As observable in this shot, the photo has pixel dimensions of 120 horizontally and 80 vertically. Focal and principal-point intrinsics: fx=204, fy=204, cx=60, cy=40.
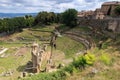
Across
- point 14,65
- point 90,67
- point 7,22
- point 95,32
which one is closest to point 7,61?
point 14,65

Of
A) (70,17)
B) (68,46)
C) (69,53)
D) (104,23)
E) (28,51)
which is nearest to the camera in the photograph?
(69,53)

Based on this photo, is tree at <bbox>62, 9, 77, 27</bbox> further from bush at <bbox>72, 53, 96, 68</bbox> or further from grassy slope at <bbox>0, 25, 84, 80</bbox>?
bush at <bbox>72, 53, 96, 68</bbox>

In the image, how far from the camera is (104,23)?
4406cm

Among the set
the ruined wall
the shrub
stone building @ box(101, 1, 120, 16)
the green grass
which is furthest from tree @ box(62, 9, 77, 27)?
the shrub

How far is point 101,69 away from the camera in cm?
1550

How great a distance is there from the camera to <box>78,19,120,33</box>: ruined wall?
3899cm

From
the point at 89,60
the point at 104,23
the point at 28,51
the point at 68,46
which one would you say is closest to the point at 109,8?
the point at 104,23

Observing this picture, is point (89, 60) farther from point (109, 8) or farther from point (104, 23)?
point (109, 8)

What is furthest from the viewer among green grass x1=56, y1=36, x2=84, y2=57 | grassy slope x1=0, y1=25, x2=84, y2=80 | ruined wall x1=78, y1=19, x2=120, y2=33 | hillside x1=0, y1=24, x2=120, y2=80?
ruined wall x1=78, y1=19, x2=120, y2=33

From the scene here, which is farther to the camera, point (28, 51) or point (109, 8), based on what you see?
point (109, 8)

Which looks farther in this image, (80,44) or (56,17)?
(56,17)

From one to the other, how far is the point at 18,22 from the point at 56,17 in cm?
1272

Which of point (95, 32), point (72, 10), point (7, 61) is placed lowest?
point (7, 61)

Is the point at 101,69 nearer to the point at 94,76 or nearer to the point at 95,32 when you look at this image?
the point at 94,76
